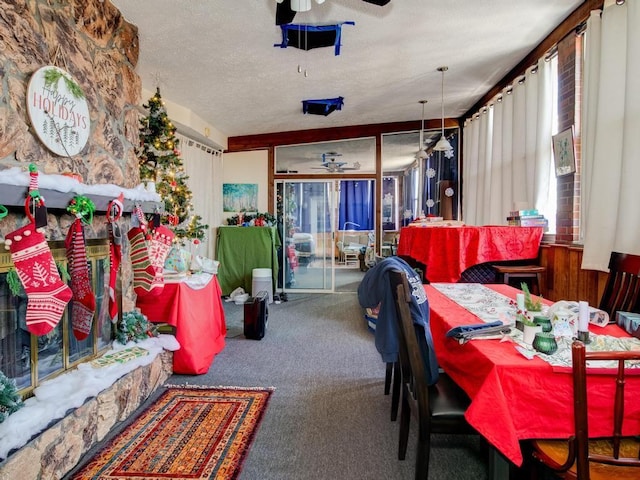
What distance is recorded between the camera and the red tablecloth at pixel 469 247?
328cm

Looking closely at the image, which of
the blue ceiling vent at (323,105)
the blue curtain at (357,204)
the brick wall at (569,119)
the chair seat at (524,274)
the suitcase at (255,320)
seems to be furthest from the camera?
the blue curtain at (357,204)

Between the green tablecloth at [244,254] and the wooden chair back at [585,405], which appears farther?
the green tablecloth at [244,254]

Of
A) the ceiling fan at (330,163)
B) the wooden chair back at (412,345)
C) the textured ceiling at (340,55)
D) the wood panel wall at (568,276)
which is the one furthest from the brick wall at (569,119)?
the ceiling fan at (330,163)

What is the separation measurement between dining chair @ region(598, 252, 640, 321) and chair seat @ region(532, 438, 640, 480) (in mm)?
912

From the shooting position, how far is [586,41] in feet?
9.12

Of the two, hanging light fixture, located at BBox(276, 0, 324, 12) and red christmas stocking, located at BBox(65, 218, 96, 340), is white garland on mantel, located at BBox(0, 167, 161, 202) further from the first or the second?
hanging light fixture, located at BBox(276, 0, 324, 12)

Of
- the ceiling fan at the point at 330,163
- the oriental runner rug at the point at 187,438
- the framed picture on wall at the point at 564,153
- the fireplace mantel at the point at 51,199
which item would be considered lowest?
the oriental runner rug at the point at 187,438

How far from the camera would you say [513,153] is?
4.02 meters

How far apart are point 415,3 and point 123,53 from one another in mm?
2185

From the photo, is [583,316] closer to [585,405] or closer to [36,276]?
[585,405]

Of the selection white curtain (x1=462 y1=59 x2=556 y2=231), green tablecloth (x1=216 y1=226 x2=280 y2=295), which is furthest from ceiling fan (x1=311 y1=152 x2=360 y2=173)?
white curtain (x1=462 y1=59 x2=556 y2=231)

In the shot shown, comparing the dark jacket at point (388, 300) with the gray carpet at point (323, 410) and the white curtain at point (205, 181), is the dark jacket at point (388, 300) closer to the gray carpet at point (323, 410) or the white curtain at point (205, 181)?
the gray carpet at point (323, 410)

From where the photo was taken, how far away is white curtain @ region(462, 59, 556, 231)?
3.45 m

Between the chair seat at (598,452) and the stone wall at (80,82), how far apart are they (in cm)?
236
